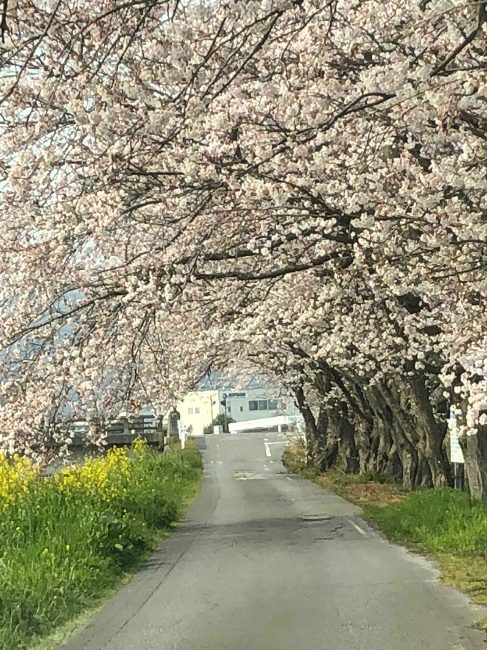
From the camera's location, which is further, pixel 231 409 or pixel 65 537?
pixel 231 409

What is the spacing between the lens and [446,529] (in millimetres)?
16188

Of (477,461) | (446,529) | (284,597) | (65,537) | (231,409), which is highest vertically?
(231,409)

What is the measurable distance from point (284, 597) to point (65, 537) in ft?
11.5

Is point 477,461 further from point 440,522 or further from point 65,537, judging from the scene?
Result: point 65,537

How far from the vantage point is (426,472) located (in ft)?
86.8

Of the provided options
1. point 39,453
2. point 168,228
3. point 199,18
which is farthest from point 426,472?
point 199,18

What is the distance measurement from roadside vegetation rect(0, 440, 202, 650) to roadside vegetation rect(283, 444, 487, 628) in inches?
161

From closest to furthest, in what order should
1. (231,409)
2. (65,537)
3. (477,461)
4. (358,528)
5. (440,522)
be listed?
(65,537) → (440,522) → (477,461) → (358,528) → (231,409)

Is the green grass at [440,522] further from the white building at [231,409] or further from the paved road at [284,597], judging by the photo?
the white building at [231,409]

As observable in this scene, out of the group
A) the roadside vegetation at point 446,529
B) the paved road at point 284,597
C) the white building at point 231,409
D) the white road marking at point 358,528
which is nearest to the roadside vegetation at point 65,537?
the paved road at point 284,597

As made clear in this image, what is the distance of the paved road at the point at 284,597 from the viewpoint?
9281 mm

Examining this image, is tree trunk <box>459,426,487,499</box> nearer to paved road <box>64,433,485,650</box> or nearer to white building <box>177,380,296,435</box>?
paved road <box>64,433,485,650</box>

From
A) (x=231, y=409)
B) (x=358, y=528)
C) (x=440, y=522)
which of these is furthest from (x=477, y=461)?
(x=231, y=409)

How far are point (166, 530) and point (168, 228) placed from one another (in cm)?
880
